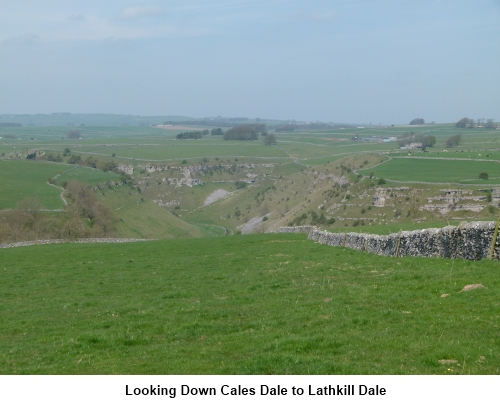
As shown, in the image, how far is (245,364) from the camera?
29.3 ft

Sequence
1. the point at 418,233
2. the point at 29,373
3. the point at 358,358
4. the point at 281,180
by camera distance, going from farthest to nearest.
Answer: the point at 281,180 → the point at 418,233 → the point at 29,373 → the point at 358,358

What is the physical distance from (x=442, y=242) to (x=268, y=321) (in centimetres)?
856

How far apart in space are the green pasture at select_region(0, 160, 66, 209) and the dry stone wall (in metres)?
58.9

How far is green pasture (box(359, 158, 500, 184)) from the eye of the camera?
75.3 m

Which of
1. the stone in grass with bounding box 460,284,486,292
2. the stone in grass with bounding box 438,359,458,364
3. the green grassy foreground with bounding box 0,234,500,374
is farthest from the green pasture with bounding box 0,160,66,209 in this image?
the stone in grass with bounding box 438,359,458,364

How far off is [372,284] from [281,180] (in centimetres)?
12295

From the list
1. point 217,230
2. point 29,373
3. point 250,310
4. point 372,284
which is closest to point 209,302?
point 250,310

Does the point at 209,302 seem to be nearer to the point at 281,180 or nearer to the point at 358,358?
the point at 358,358

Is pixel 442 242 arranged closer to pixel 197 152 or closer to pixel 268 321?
pixel 268 321

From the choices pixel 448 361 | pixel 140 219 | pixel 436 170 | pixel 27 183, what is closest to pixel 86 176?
pixel 27 183

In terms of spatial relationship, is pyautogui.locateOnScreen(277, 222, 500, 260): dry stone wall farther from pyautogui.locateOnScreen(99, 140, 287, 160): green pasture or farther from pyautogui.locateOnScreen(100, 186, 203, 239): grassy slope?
pyautogui.locateOnScreen(99, 140, 287, 160): green pasture

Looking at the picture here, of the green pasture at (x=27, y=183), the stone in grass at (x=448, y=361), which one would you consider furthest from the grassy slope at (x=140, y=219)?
the stone in grass at (x=448, y=361)

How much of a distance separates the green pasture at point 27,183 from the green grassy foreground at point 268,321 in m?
57.0

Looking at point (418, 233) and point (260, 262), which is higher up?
point (418, 233)
